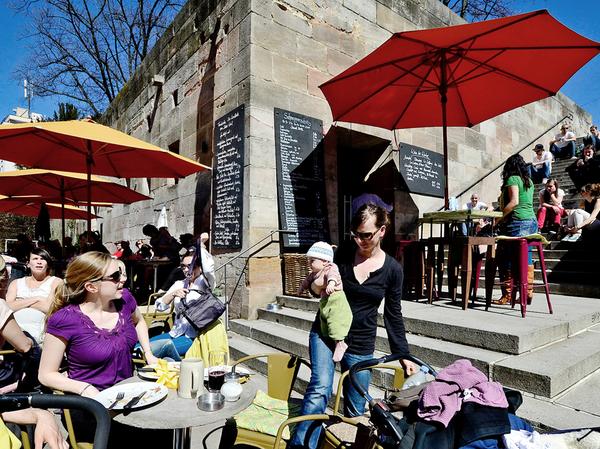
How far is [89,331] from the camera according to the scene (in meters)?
2.23

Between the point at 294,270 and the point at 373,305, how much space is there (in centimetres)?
344

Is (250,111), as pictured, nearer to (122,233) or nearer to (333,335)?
(333,335)

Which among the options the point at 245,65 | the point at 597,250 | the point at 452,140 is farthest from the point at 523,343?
the point at 452,140

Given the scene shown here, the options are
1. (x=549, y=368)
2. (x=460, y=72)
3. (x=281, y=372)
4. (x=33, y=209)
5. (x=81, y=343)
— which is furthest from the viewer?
(x=33, y=209)

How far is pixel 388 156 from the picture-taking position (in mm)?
7621

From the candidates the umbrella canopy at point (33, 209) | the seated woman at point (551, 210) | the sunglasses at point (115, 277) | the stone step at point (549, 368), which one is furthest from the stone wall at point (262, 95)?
the stone step at point (549, 368)

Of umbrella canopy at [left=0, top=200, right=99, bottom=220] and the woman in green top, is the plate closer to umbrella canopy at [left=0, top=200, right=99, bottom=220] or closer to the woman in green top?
the woman in green top

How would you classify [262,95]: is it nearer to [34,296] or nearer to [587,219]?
[34,296]

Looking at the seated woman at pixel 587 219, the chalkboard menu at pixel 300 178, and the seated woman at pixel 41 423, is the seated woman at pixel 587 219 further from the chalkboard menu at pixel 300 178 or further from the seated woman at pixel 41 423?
the seated woman at pixel 41 423

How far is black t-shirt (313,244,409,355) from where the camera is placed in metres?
2.37

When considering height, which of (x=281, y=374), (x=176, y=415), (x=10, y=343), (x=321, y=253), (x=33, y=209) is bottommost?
(x=281, y=374)

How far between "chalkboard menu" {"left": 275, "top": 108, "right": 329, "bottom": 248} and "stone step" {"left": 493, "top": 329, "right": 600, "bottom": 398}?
11.9 ft

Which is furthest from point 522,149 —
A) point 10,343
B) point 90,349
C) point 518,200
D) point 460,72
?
point 10,343

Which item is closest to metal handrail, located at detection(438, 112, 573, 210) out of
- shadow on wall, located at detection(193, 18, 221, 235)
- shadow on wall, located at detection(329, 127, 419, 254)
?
shadow on wall, located at detection(329, 127, 419, 254)
